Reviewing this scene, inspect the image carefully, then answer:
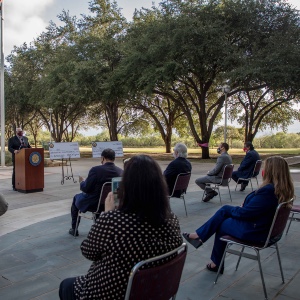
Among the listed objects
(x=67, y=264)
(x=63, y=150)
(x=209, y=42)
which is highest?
(x=209, y=42)

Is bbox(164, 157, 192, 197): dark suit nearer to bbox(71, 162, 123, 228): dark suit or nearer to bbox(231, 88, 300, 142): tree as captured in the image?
bbox(71, 162, 123, 228): dark suit

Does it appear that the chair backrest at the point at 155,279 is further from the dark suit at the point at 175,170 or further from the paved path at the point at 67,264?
the dark suit at the point at 175,170

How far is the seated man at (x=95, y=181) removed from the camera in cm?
452

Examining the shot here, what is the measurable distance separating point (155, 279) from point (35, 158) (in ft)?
24.8

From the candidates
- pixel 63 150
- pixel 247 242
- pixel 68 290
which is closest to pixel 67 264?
pixel 68 290

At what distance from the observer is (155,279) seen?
179cm

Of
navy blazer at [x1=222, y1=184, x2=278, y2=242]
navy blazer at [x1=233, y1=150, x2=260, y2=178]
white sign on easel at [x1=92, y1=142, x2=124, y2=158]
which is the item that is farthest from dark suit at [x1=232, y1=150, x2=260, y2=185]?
navy blazer at [x1=222, y1=184, x2=278, y2=242]

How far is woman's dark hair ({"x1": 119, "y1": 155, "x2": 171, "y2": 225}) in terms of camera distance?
1.89m

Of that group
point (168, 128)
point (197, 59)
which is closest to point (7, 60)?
point (168, 128)

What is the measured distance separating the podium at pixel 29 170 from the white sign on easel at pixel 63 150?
0.86m

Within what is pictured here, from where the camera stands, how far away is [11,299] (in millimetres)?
2971

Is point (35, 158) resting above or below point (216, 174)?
above

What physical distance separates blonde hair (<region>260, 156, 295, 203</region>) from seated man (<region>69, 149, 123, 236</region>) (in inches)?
79.7

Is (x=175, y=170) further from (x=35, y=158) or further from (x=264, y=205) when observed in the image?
(x=35, y=158)
